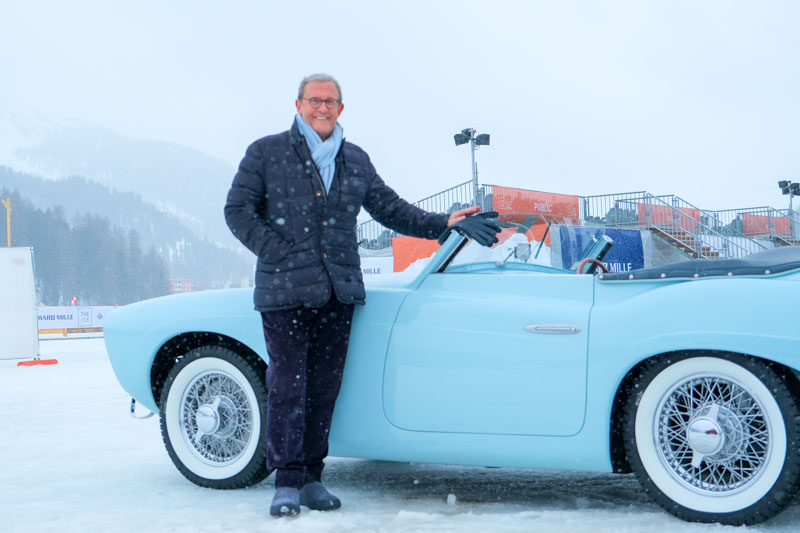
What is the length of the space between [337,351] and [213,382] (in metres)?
0.78

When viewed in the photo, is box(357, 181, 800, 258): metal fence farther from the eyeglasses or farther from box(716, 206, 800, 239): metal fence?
the eyeglasses

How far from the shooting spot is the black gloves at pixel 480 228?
3.42m

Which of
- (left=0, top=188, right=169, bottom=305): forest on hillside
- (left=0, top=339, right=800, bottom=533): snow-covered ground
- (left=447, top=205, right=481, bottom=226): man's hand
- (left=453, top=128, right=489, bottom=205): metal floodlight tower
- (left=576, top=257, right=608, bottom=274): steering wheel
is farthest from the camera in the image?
(left=0, top=188, right=169, bottom=305): forest on hillside

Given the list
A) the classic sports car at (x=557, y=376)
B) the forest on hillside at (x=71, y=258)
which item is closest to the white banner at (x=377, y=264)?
the classic sports car at (x=557, y=376)

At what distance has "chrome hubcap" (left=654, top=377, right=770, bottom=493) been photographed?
2.86 metres

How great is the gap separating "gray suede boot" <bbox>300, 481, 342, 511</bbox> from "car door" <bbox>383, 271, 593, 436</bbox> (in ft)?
1.34

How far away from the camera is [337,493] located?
12.1 feet

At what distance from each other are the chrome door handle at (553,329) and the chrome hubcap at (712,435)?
0.42 metres

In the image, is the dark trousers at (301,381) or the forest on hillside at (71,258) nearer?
the dark trousers at (301,381)

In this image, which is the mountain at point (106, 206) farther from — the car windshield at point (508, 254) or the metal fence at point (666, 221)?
the car windshield at point (508, 254)

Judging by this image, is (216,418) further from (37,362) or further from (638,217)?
(638,217)

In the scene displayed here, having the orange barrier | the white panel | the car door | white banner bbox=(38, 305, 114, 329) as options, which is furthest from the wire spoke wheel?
white banner bbox=(38, 305, 114, 329)

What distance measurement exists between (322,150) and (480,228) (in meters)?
0.75

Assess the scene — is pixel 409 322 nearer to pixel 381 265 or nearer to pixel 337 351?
pixel 337 351
